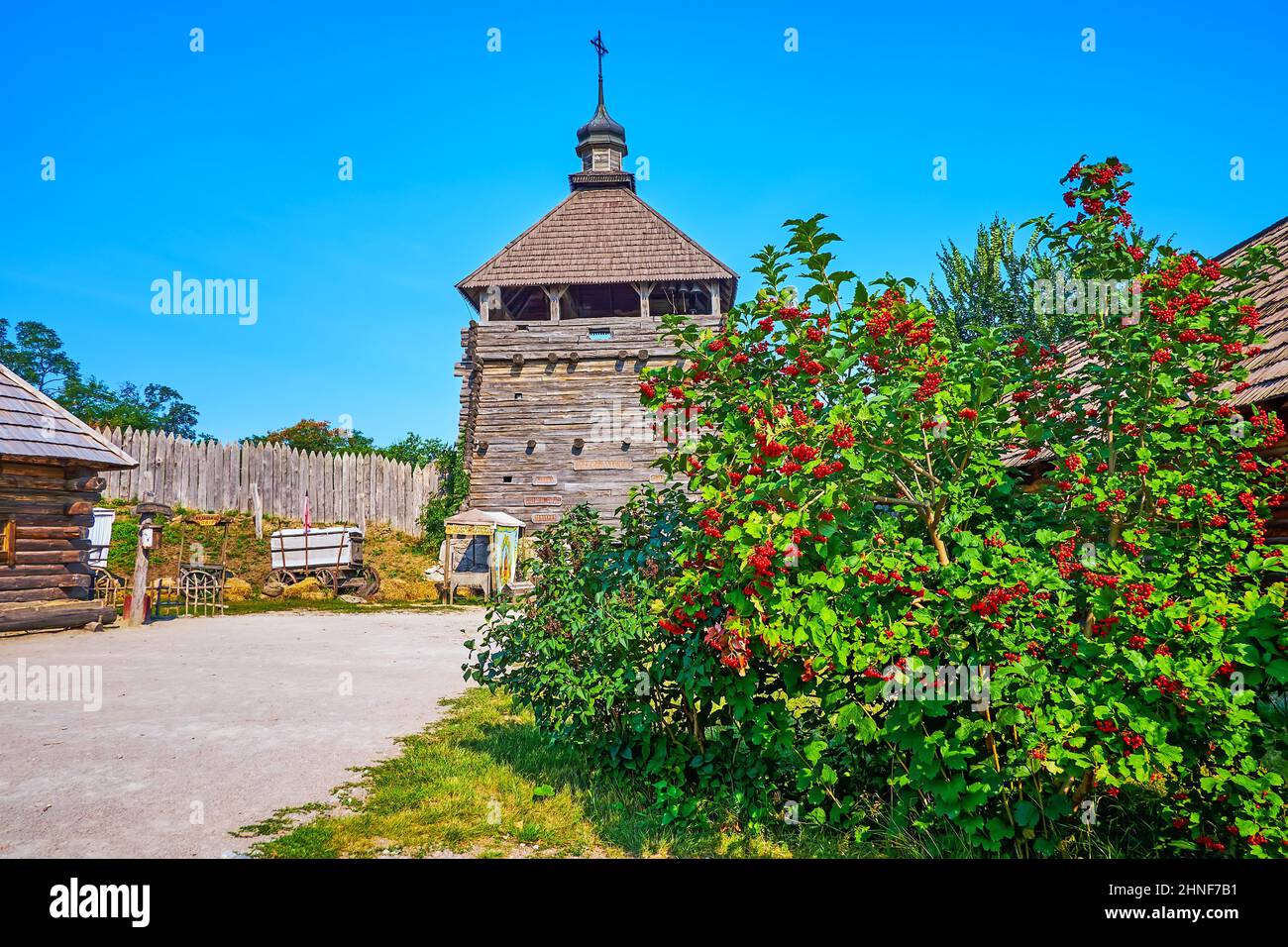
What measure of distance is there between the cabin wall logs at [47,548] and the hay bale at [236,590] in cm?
548

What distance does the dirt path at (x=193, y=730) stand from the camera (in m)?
4.97

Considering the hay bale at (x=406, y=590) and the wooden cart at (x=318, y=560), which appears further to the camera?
the hay bale at (x=406, y=590)

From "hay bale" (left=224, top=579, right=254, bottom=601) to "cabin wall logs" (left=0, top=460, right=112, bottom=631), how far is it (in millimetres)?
5480

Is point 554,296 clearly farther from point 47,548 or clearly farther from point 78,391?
point 78,391

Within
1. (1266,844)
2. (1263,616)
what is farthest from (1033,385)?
(1266,844)

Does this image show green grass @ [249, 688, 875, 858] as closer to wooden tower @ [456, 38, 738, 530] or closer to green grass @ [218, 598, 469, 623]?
green grass @ [218, 598, 469, 623]

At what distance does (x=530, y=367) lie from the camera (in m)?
23.2

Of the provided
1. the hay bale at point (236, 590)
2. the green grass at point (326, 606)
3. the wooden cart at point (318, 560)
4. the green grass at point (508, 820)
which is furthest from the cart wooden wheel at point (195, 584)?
the green grass at point (508, 820)

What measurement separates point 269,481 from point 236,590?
6.93 meters

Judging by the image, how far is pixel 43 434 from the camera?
1438 centimetres

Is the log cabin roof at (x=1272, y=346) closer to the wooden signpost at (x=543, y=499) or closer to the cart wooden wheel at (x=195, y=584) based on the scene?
the wooden signpost at (x=543, y=499)

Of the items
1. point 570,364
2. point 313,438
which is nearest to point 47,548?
point 570,364
